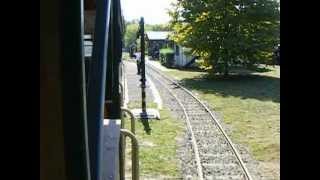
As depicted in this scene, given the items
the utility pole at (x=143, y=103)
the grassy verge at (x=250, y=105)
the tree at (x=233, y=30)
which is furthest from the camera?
the tree at (x=233, y=30)

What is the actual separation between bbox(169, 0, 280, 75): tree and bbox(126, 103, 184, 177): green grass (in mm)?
16835

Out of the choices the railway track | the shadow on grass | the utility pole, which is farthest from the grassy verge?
the utility pole

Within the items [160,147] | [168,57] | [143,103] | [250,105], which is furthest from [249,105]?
[168,57]

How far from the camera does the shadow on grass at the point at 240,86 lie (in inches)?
1040

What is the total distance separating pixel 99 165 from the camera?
59.6 inches

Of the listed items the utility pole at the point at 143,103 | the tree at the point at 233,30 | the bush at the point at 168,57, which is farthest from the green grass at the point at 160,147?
the bush at the point at 168,57

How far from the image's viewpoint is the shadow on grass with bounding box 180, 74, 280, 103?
86.6ft

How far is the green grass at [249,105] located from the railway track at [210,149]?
0.50m

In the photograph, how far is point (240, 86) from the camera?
31.1 m

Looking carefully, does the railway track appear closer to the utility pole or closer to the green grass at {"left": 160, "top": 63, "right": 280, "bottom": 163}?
the green grass at {"left": 160, "top": 63, "right": 280, "bottom": 163}

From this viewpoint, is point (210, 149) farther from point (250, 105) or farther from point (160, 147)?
point (250, 105)

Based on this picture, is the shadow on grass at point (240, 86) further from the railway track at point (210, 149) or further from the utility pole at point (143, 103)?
the utility pole at point (143, 103)
